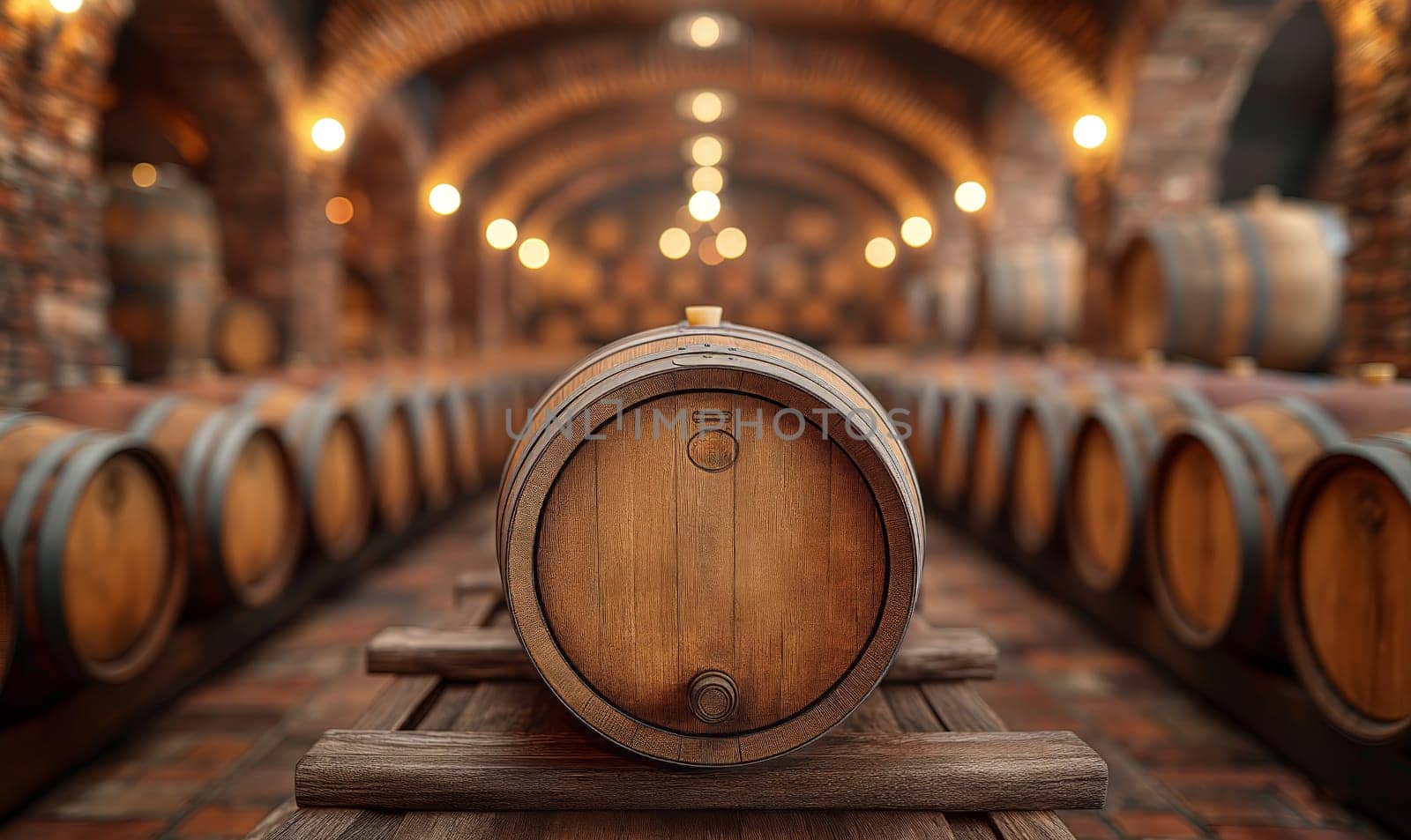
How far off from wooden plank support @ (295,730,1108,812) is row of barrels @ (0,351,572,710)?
0.94 meters

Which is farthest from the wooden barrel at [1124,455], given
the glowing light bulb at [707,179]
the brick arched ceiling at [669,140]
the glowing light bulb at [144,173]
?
the glowing light bulb at [707,179]

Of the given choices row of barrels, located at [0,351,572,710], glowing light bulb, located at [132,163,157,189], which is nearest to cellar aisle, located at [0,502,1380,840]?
row of barrels, located at [0,351,572,710]

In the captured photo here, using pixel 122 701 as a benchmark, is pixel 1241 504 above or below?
above

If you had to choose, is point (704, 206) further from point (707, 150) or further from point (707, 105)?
point (707, 150)

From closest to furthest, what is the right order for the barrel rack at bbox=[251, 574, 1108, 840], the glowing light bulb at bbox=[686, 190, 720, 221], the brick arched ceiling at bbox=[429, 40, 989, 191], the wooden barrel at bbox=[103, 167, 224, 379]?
the barrel rack at bbox=[251, 574, 1108, 840], the wooden barrel at bbox=[103, 167, 224, 379], the brick arched ceiling at bbox=[429, 40, 989, 191], the glowing light bulb at bbox=[686, 190, 720, 221]

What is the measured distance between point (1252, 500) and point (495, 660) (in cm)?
191

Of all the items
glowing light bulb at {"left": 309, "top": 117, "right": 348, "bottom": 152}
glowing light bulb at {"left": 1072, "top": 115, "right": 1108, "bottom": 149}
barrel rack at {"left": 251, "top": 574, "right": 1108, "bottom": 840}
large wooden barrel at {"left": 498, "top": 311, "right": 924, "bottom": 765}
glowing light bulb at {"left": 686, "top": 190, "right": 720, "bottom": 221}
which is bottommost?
barrel rack at {"left": 251, "top": 574, "right": 1108, "bottom": 840}

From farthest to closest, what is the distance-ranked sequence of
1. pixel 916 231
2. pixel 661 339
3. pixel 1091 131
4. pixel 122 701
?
pixel 916 231, pixel 1091 131, pixel 122 701, pixel 661 339

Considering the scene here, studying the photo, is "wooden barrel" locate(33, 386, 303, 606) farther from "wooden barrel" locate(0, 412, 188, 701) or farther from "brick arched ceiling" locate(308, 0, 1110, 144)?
"brick arched ceiling" locate(308, 0, 1110, 144)

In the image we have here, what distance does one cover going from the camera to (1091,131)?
241 inches

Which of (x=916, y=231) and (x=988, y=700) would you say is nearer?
(x=988, y=700)

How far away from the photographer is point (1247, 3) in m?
5.09

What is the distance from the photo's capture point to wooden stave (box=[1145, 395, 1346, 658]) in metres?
2.14

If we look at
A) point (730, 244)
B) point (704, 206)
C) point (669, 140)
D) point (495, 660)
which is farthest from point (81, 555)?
point (730, 244)
